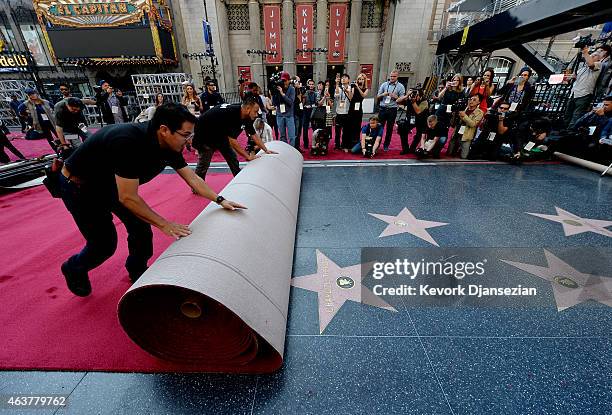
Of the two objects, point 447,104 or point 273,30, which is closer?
point 447,104

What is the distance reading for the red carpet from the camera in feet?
5.41

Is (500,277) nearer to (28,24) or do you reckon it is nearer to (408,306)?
(408,306)

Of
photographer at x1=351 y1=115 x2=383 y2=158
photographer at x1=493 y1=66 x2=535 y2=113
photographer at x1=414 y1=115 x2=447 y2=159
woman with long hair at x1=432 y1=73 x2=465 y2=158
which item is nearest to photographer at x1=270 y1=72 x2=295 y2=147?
photographer at x1=351 y1=115 x2=383 y2=158

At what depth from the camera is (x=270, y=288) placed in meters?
1.64

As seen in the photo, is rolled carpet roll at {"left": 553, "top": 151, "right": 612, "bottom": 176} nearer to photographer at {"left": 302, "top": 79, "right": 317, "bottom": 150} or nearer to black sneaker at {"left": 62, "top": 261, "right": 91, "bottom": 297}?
photographer at {"left": 302, "top": 79, "right": 317, "bottom": 150}

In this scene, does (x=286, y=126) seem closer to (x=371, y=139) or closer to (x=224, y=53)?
(x=371, y=139)

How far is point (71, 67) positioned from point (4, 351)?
20.7m

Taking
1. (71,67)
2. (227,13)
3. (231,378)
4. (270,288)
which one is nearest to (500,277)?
(270,288)

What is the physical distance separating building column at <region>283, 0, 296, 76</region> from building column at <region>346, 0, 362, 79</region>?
3463mm

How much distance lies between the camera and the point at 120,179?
4.92ft

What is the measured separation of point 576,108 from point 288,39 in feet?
46.9

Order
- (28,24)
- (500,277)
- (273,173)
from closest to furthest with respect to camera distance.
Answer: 1. (500,277)
2. (273,173)
3. (28,24)

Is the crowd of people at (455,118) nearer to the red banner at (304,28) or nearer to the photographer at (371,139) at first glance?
the photographer at (371,139)

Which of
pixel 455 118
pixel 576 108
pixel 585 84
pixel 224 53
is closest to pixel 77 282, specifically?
pixel 455 118
